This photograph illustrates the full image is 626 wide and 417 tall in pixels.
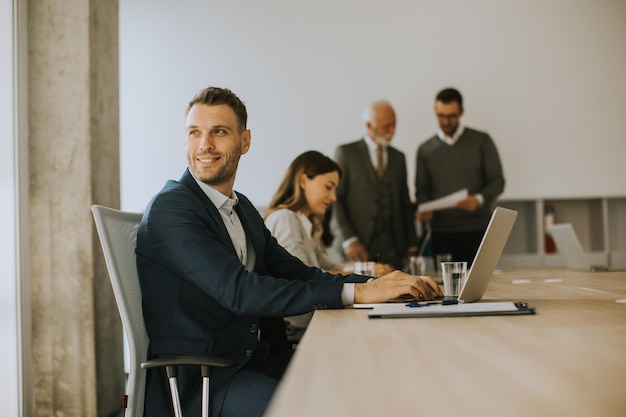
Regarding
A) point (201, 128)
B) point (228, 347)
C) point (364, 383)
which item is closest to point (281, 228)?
point (201, 128)

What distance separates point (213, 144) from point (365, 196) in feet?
11.1

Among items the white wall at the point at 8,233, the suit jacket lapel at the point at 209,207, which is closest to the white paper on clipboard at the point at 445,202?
the white wall at the point at 8,233

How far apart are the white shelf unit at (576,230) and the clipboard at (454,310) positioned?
4079mm

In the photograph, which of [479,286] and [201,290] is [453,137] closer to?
[479,286]

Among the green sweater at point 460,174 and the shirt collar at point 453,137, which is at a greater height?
the shirt collar at point 453,137

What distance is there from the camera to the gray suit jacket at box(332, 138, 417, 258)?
18.2 feet

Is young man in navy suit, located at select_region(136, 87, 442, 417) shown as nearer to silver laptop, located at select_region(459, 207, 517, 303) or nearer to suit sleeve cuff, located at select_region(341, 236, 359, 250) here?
silver laptop, located at select_region(459, 207, 517, 303)

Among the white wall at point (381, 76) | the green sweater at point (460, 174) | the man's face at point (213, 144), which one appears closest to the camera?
the man's face at point (213, 144)

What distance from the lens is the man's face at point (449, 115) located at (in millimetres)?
5555

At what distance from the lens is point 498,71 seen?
19.3 ft

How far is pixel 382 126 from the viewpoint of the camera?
557cm

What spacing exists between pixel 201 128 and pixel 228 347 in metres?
0.73

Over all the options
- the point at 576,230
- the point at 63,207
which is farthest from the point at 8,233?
the point at 576,230

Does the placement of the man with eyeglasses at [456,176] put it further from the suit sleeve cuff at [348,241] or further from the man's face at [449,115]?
the suit sleeve cuff at [348,241]
